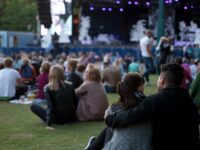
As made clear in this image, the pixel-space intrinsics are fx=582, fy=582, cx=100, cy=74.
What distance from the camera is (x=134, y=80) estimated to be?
529 centimetres

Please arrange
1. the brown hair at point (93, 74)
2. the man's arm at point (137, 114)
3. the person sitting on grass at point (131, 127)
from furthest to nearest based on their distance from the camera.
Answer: the brown hair at point (93, 74) < the person sitting on grass at point (131, 127) < the man's arm at point (137, 114)

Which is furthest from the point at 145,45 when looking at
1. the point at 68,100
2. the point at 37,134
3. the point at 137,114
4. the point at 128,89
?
the point at 137,114

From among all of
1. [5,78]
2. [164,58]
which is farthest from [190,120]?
[164,58]

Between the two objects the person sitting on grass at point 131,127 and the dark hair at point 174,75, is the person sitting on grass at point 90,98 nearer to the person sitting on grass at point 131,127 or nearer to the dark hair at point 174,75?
the person sitting on grass at point 131,127

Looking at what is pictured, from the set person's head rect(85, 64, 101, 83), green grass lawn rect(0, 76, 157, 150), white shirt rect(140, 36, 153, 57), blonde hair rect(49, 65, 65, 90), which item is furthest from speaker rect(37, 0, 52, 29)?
blonde hair rect(49, 65, 65, 90)

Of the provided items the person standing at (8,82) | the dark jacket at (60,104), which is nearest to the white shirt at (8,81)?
the person standing at (8,82)

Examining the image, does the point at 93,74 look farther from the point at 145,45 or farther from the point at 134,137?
the point at 145,45

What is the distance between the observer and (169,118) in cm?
507

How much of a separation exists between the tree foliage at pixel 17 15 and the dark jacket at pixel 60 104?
55715 millimetres

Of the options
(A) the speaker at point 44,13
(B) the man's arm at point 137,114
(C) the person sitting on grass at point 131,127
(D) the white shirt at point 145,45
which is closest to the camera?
(B) the man's arm at point 137,114

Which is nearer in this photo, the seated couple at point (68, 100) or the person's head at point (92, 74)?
the seated couple at point (68, 100)

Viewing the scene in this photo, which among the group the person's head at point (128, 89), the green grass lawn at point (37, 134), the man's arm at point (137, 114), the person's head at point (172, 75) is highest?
the person's head at point (172, 75)

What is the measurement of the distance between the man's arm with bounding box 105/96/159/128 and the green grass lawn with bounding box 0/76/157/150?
280 centimetres

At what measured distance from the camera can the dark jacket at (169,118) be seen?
5.00m
